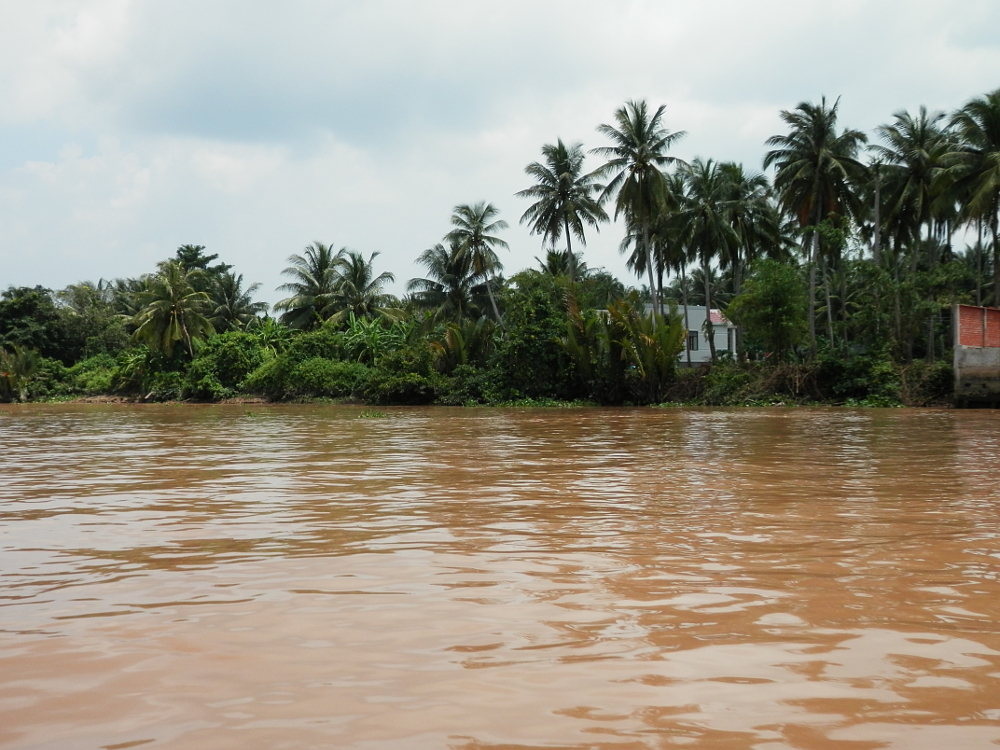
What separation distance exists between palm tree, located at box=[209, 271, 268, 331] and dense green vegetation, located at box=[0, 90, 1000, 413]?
3038 millimetres

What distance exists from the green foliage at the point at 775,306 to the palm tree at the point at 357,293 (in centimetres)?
1955

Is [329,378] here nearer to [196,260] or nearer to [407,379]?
[407,379]

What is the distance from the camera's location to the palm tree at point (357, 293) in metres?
45.2

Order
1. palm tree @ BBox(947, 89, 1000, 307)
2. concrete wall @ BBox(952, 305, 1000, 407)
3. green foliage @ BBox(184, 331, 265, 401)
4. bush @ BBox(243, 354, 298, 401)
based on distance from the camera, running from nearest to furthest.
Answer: concrete wall @ BBox(952, 305, 1000, 407) < palm tree @ BBox(947, 89, 1000, 307) < bush @ BBox(243, 354, 298, 401) < green foliage @ BBox(184, 331, 265, 401)

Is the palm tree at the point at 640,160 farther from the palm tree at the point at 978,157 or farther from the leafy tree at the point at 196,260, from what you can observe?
the leafy tree at the point at 196,260

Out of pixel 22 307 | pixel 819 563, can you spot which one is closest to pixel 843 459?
pixel 819 563

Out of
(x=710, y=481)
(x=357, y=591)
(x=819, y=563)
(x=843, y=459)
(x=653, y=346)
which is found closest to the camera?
(x=357, y=591)

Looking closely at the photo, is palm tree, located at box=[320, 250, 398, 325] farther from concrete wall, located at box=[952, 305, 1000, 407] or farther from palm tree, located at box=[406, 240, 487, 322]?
concrete wall, located at box=[952, 305, 1000, 407]

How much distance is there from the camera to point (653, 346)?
28906mm

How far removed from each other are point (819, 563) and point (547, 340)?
27795 mm

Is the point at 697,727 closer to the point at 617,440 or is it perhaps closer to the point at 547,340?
A: the point at 617,440

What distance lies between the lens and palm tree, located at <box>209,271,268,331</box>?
2029 inches

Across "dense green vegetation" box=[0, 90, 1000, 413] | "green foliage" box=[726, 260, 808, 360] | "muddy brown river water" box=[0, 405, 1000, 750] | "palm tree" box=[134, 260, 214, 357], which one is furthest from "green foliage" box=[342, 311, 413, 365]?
"muddy brown river water" box=[0, 405, 1000, 750]

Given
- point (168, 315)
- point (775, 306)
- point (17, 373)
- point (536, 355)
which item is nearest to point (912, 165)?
point (775, 306)
